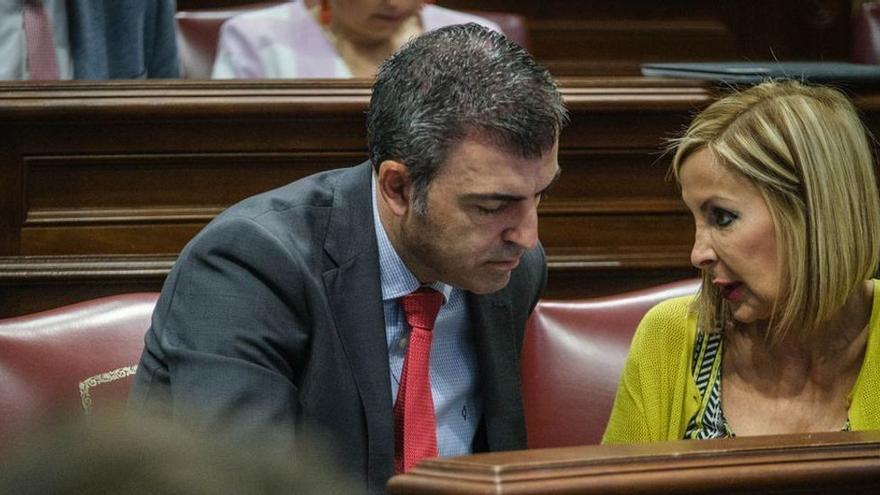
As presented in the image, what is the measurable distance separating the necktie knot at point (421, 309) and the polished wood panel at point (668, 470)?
2.04ft

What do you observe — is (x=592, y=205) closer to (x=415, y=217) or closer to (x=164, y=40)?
(x=415, y=217)

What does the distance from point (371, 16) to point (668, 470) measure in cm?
169

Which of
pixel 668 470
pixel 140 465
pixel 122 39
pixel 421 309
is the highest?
pixel 140 465

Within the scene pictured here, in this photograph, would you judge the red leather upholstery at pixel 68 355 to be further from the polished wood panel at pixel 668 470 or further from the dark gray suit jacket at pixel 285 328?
the polished wood panel at pixel 668 470

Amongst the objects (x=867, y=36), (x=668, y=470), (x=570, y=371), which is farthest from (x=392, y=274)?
(x=867, y=36)

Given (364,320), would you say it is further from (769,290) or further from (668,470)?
(668,470)

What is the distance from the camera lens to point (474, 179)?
154 cm

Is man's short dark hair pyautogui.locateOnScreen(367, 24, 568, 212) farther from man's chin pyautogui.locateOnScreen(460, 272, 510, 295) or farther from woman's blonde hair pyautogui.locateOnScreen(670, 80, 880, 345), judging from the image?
woman's blonde hair pyautogui.locateOnScreen(670, 80, 880, 345)

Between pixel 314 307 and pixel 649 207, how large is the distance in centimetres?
83

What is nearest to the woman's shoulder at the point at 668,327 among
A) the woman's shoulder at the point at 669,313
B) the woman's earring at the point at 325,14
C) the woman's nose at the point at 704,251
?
the woman's shoulder at the point at 669,313

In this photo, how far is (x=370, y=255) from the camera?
158cm

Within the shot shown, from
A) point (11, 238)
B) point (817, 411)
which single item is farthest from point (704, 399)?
point (11, 238)

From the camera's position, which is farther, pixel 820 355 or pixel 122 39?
pixel 122 39

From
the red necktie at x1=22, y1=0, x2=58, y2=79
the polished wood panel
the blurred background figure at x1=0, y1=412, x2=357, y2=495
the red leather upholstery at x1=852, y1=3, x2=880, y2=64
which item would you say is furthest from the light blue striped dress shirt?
the red leather upholstery at x1=852, y1=3, x2=880, y2=64
